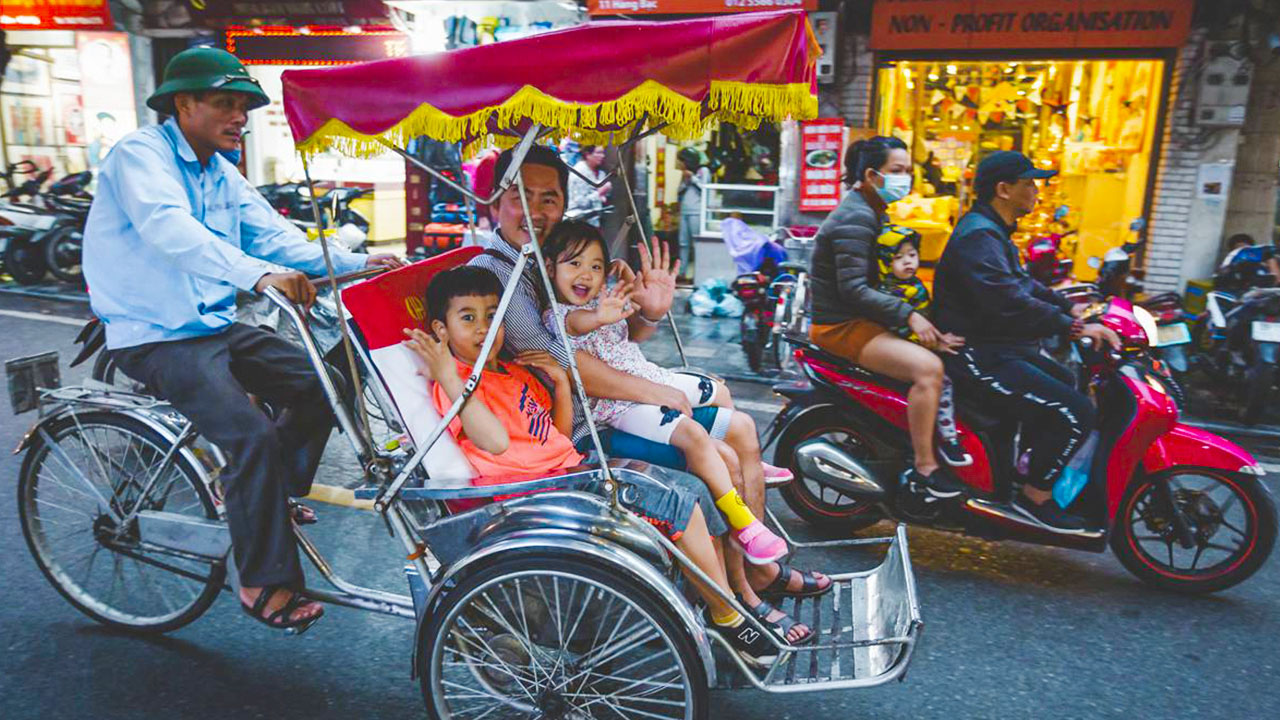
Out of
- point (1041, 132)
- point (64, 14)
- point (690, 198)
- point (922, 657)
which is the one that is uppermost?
point (64, 14)

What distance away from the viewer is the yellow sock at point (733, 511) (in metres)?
2.77

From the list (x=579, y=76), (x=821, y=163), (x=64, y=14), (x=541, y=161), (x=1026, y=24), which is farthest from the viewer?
(x=64, y=14)

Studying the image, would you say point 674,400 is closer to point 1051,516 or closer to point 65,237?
point 1051,516

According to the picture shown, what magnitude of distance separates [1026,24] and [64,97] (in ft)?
46.1

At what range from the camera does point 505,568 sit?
7.74 ft

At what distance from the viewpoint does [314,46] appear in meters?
11.7

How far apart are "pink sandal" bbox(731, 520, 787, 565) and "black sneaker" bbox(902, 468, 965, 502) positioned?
1.32 m

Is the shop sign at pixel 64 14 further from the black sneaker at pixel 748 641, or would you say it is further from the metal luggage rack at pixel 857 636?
the black sneaker at pixel 748 641

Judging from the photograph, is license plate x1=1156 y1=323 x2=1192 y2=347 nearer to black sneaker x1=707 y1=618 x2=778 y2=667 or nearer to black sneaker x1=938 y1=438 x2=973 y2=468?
black sneaker x1=938 y1=438 x2=973 y2=468

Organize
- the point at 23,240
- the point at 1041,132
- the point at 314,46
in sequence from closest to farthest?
the point at 23,240, the point at 1041,132, the point at 314,46

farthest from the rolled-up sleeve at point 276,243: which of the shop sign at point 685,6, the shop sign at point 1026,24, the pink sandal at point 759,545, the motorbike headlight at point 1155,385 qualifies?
the shop sign at point 1026,24

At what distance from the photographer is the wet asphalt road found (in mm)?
2832

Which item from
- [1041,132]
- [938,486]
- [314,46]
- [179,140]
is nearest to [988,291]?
[938,486]

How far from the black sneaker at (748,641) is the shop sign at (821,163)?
7551 millimetres
